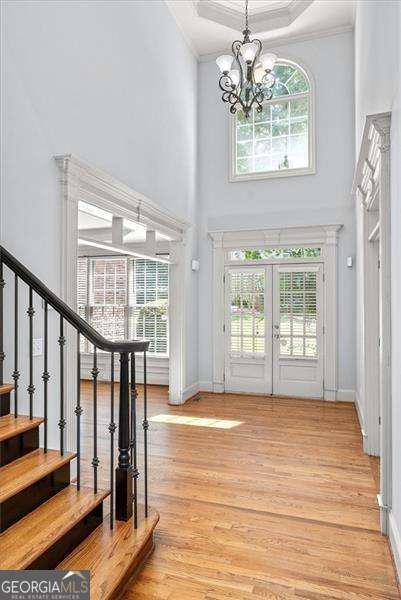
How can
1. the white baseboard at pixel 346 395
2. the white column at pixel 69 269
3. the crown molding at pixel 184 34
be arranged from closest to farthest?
1. the white column at pixel 69 269
2. the crown molding at pixel 184 34
3. the white baseboard at pixel 346 395

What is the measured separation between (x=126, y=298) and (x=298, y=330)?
3.52 metres

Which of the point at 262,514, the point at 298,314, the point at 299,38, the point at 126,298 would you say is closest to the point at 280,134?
the point at 299,38

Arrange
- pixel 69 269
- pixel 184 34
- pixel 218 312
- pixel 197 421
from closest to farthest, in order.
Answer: pixel 69 269 → pixel 197 421 → pixel 184 34 → pixel 218 312

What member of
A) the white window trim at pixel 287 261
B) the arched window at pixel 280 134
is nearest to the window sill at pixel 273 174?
the arched window at pixel 280 134

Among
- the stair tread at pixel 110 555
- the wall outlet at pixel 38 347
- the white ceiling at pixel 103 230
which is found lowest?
the stair tread at pixel 110 555

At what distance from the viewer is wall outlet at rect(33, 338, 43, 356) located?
295 cm

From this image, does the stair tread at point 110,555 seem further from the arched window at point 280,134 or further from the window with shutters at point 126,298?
the arched window at point 280,134

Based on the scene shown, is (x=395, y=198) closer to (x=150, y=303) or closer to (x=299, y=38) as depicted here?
(x=299, y=38)

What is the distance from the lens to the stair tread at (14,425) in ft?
7.20

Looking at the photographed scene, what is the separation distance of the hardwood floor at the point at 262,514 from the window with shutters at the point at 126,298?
3.06m

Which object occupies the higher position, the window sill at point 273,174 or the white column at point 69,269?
the window sill at point 273,174

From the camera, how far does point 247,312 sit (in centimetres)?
657

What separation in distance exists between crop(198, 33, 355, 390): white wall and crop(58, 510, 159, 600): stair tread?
14.8 ft

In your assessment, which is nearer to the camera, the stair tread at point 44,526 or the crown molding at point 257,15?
the stair tread at point 44,526
